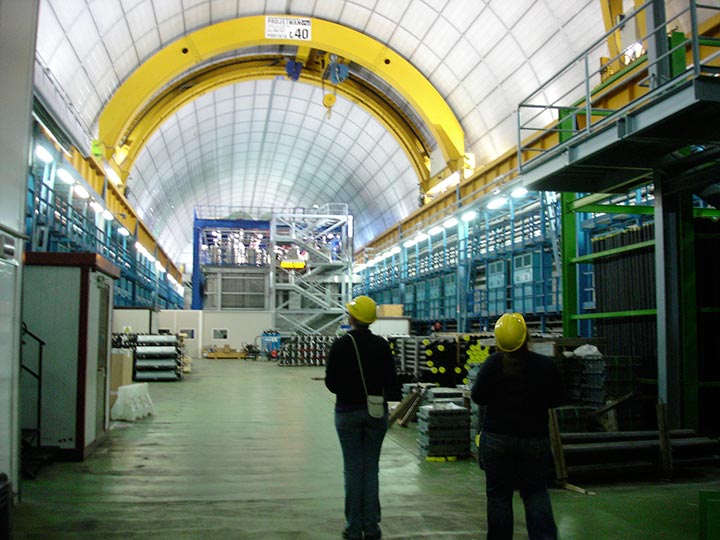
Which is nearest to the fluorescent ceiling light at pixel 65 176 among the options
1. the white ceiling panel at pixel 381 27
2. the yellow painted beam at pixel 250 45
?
the yellow painted beam at pixel 250 45

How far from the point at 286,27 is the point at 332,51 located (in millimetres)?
1988

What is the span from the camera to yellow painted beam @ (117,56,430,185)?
2588cm

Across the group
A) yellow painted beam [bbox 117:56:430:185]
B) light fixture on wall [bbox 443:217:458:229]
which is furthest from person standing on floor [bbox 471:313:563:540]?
yellow painted beam [bbox 117:56:430:185]

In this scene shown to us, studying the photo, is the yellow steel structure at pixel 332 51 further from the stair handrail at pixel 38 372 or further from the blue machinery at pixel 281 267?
the stair handrail at pixel 38 372

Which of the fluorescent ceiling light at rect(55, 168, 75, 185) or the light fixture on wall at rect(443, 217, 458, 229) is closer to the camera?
the fluorescent ceiling light at rect(55, 168, 75, 185)

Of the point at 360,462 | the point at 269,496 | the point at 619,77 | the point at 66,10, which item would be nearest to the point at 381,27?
the point at 66,10

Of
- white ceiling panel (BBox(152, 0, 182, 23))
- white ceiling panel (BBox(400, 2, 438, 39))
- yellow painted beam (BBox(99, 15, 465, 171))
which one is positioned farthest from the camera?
yellow painted beam (BBox(99, 15, 465, 171))

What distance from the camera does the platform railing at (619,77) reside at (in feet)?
20.0

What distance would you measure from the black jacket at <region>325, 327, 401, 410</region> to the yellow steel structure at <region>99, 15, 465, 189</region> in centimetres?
2096

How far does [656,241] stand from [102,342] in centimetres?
685

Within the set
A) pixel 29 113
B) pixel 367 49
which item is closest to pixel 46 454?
pixel 29 113

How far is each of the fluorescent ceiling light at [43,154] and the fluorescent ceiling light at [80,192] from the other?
3639 mm

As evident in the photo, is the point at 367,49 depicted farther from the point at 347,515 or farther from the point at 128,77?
the point at 347,515

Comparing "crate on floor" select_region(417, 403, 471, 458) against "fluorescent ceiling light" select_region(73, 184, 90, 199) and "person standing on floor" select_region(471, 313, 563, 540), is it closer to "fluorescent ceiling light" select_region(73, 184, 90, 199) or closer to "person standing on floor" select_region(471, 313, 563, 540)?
"person standing on floor" select_region(471, 313, 563, 540)
